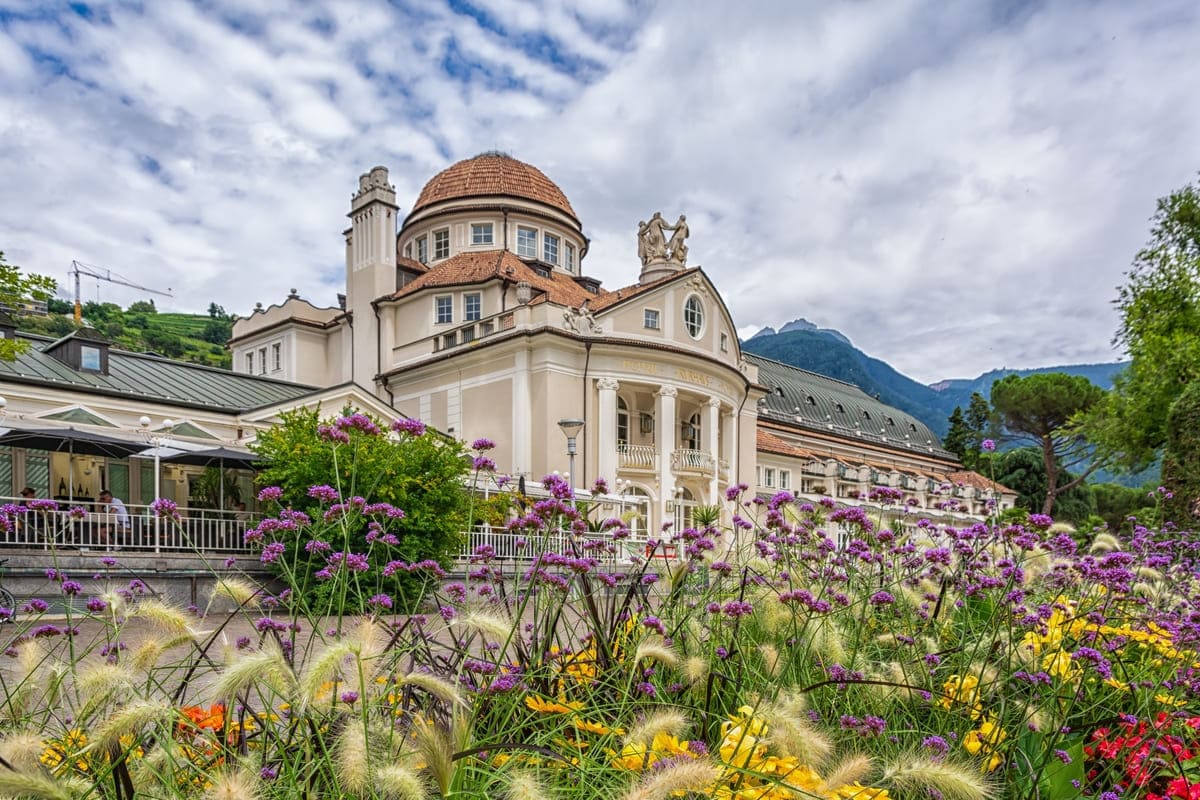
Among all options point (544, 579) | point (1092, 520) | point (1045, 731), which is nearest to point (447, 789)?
point (544, 579)

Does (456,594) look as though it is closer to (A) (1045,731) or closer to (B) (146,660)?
(B) (146,660)

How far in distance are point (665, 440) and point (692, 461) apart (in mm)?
1717

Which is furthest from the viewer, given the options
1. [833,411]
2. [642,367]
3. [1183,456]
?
[833,411]

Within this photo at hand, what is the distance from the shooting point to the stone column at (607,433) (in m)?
28.9

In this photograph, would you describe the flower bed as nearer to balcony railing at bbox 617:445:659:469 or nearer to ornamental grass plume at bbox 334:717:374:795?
ornamental grass plume at bbox 334:717:374:795

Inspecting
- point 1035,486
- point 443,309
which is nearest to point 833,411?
point 1035,486

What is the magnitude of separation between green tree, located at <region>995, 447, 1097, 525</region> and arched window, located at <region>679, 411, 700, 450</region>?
3666 centimetres

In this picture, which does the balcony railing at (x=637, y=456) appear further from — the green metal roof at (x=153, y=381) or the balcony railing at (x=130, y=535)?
the balcony railing at (x=130, y=535)

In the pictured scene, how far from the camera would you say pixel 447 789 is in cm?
178

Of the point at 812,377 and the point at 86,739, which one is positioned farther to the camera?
the point at 812,377

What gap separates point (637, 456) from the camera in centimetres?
3020

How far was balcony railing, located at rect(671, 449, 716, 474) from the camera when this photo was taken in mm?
30562

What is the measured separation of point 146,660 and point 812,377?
72.8m

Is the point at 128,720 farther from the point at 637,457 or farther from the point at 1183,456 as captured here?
the point at 637,457
